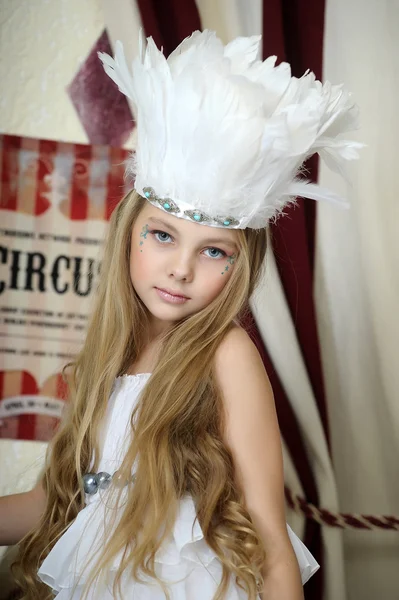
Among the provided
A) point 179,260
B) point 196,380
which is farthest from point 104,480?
point 179,260

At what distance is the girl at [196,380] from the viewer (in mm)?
1004

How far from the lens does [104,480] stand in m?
1.12

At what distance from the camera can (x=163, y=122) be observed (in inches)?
40.9

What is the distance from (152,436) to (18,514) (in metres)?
0.34

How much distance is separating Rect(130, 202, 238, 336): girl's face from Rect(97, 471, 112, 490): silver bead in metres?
0.27

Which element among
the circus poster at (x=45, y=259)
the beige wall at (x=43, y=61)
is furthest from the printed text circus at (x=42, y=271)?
the beige wall at (x=43, y=61)

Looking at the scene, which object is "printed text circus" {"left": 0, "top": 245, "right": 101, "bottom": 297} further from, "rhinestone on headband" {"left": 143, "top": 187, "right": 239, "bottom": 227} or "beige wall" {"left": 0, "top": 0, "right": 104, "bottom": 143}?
"rhinestone on headband" {"left": 143, "top": 187, "right": 239, "bottom": 227}

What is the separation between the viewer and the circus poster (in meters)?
1.82

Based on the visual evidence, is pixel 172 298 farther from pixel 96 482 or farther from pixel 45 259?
pixel 45 259

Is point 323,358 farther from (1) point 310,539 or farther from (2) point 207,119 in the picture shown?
(2) point 207,119

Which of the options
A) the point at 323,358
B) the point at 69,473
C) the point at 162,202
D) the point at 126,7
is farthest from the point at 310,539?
the point at 126,7

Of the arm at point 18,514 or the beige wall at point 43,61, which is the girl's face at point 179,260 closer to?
the arm at point 18,514

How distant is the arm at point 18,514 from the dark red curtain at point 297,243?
727 mm

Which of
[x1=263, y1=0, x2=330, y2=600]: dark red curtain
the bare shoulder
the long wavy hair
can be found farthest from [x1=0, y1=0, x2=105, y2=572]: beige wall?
the bare shoulder
